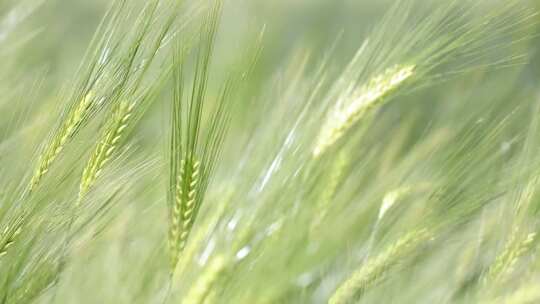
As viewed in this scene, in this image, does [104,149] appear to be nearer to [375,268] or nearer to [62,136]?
[62,136]

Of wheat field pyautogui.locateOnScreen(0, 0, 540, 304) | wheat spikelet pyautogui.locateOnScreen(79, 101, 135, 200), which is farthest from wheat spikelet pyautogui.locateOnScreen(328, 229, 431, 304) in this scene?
wheat spikelet pyautogui.locateOnScreen(79, 101, 135, 200)

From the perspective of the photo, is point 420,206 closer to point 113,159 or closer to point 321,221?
point 321,221

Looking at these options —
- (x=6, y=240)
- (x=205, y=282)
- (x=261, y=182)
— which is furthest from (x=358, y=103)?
(x=6, y=240)

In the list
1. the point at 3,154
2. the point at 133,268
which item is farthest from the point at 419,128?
the point at 3,154

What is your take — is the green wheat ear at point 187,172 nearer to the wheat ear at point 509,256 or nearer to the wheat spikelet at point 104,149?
the wheat spikelet at point 104,149

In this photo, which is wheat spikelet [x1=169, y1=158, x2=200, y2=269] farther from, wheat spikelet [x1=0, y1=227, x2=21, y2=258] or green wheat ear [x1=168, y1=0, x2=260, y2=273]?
wheat spikelet [x1=0, y1=227, x2=21, y2=258]

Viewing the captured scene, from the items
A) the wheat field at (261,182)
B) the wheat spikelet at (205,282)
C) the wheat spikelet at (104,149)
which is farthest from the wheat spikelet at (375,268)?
the wheat spikelet at (104,149)

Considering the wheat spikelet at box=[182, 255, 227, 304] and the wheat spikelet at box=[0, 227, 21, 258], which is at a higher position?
the wheat spikelet at box=[0, 227, 21, 258]
